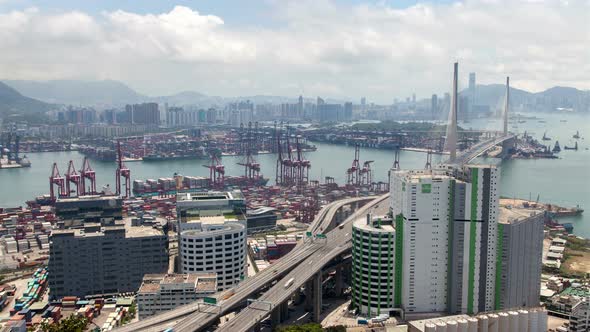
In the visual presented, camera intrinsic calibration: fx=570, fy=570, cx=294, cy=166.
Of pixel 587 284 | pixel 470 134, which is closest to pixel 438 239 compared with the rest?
pixel 587 284

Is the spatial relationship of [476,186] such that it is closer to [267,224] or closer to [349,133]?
[267,224]

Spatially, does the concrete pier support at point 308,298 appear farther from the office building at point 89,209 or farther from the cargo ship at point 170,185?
the cargo ship at point 170,185

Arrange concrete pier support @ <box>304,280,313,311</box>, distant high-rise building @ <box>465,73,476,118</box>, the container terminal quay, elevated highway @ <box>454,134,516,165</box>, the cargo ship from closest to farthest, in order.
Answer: the container terminal quay → concrete pier support @ <box>304,280,313,311</box> → the cargo ship → elevated highway @ <box>454,134,516,165</box> → distant high-rise building @ <box>465,73,476,118</box>

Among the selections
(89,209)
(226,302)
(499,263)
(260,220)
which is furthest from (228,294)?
(260,220)

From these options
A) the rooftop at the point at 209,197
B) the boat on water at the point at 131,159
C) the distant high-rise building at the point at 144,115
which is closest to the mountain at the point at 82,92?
the distant high-rise building at the point at 144,115

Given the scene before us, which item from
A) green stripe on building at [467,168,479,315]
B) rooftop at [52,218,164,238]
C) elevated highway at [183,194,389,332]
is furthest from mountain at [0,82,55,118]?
green stripe on building at [467,168,479,315]

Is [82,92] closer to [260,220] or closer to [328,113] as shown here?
[328,113]

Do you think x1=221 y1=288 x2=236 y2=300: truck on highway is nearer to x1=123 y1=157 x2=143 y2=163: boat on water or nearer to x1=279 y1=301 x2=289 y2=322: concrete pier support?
x1=279 y1=301 x2=289 y2=322: concrete pier support
